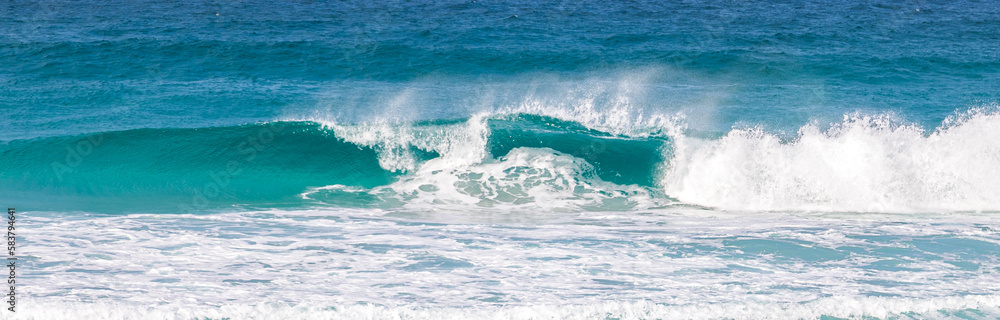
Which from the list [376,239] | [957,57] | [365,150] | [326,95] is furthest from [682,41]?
[376,239]

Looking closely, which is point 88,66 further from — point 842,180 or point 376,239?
point 842,180

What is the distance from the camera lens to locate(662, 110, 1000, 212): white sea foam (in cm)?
845

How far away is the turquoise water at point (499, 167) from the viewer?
501 centimetres

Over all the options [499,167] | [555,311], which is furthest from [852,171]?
[555,311]

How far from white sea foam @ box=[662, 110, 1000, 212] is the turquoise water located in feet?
0.11

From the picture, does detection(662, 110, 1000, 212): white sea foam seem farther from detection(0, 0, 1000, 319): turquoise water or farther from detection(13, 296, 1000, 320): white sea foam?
detection(13, 296, 1000, 320): white sea foam

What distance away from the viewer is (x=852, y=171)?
8844mm

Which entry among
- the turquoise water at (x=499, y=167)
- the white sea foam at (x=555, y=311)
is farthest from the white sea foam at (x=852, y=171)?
the white sea foam at (x=555, y=311)

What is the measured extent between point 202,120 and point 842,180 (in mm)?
10017

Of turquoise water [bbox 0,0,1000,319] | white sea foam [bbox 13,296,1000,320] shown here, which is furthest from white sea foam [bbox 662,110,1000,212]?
white sea foam [bbox 13,296,1000,320]

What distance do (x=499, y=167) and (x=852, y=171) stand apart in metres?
4.31

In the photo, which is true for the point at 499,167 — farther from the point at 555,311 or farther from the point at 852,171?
the point at 555,311

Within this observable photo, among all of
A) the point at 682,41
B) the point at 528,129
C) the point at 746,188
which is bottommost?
the point at 746,188

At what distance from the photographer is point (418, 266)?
18.3 feet
